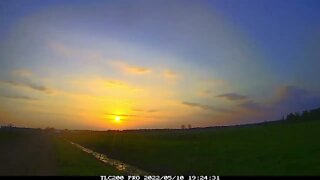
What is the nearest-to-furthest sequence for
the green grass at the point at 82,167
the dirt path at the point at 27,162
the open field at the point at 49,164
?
the dirt path at the point at 27,162 < the open field at the point at 49,164 < the green grass at the point at 82,167

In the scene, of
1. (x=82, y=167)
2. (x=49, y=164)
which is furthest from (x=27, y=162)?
(x=82, y=167)

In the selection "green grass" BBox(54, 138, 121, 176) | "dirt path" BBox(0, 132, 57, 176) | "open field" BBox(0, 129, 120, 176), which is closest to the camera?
"dirt path" BBox(0, 132, 57, 176)

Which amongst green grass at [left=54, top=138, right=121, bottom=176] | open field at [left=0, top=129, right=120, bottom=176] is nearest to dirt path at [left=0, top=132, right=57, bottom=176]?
open field at [left=0, top=129, right=120, bottom=176]

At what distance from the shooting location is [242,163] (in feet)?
174

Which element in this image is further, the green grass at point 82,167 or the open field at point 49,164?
Answer: the green grass at point 82,167

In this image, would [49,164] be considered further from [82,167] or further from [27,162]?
[82,167]

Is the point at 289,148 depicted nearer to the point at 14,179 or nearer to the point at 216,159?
the point at 216,159

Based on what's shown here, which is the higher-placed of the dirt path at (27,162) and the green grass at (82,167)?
the dirt path at (27,162)

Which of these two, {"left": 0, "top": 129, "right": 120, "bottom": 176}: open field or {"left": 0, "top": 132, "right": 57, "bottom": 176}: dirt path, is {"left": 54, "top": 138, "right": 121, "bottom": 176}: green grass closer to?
{"left": 0, "top": 129, "right": 120, "bottom": 176}: open field

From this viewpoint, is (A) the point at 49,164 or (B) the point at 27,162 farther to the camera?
(B) the point at 27,162

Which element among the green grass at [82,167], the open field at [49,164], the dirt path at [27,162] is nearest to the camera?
the dirt path at [27,162]

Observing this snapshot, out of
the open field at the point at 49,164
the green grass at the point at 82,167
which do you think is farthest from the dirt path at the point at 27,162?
the green grass at the point at 82,167

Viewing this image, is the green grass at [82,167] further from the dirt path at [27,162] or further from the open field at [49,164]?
the dirt path at [27,162]

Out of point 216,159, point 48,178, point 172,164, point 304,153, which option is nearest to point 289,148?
point 304,153
